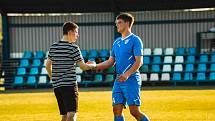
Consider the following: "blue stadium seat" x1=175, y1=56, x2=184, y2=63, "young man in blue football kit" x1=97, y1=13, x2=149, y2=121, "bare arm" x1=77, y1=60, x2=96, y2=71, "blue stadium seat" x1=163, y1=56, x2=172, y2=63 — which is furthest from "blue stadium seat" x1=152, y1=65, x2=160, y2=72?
"young man in blue football kit" x1=97, y1=13, x2=149, y2=121

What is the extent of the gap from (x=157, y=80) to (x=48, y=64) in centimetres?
2106

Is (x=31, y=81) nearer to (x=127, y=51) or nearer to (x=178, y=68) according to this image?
(x=178, y=68)

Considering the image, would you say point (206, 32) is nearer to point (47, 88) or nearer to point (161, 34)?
point (161, 34)

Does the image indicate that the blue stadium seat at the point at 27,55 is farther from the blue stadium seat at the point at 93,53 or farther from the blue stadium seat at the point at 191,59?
the blue stadium seat at the point at 191,59

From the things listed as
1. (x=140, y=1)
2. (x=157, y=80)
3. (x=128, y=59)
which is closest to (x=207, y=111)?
(x=128, y=59)

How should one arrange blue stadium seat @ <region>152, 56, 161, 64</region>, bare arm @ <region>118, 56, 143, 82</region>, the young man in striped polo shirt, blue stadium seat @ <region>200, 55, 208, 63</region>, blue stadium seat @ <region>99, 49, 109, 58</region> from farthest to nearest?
1. blue stadium seat @ <region>99, 49, 109, 58</region>
2. blue stadium seat @ <region>152, 56, 161, 64</region>
3. blue stadium seat @ <region>200, 55, 208, 63</region>
4. the young man in striped polo shirt
5. bare arm @ <region>118, 56, 143, 82</region>

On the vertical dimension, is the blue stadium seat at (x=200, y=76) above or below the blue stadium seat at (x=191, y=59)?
below

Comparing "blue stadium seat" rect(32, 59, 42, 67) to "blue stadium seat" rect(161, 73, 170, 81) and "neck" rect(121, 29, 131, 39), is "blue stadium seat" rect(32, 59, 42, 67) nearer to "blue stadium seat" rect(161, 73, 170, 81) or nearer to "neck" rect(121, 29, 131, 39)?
"blue stadium seat" rect(161, 73, 170, 81)

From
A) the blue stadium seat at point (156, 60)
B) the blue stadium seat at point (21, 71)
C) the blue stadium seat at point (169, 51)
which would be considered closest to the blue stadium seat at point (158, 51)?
the blue stadium seat at point (169, 51)

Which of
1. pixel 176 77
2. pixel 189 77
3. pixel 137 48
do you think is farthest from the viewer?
pixel 176 77

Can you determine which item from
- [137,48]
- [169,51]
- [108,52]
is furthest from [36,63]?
[137,48]

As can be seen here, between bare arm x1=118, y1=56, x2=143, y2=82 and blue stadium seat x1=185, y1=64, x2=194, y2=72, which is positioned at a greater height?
bare arm x1=118, y1=56, x2=143, y2=82

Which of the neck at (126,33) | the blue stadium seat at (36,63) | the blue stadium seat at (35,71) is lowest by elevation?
the blue stadium seat at (35,71)

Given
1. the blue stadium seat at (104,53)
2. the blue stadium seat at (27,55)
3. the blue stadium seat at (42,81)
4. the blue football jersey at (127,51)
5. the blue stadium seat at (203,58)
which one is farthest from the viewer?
the blue stadium seat at (27,55)
